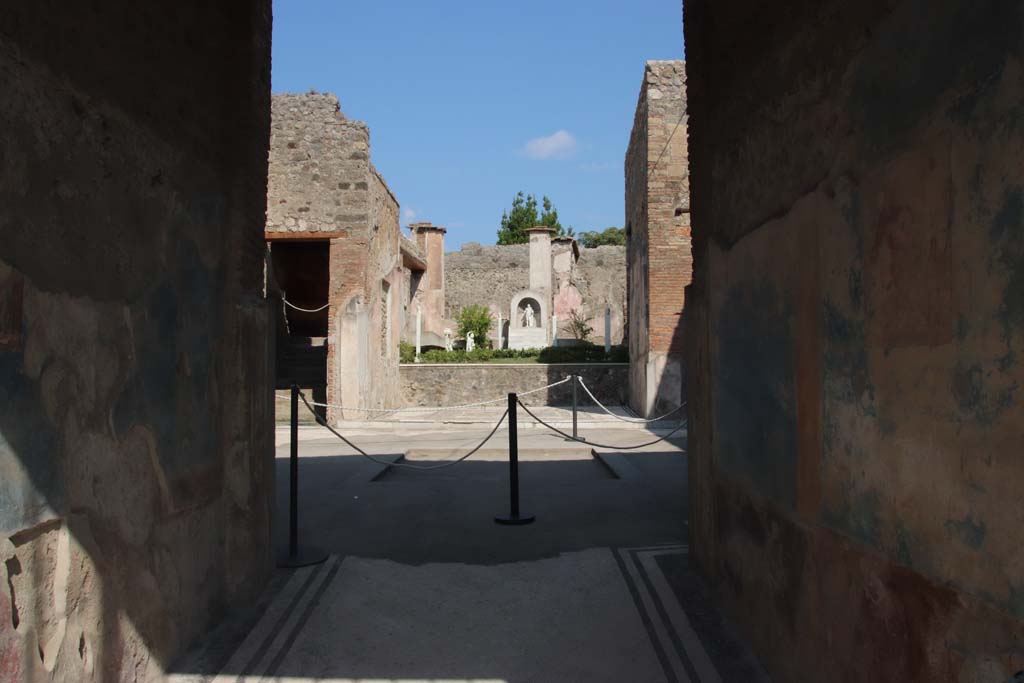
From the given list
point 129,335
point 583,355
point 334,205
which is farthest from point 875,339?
point 583,355

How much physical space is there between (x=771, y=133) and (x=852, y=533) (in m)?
1.52

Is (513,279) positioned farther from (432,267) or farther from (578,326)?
(578,326)

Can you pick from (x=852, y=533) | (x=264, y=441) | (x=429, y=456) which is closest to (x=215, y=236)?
(x=264, y=441)

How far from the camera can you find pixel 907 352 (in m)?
2.06

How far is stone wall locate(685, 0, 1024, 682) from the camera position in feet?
5.65

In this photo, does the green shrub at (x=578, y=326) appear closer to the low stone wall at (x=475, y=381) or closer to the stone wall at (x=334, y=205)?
the low stone wall at (x=475, y=381)

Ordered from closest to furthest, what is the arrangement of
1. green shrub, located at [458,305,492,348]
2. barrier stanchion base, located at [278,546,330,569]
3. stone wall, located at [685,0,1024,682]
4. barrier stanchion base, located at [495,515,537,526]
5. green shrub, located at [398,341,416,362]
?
stone wall, located at [685,0,1024,682], barrier stanchion base, located at [278,546,330,569], barrier stanchion base, located at [495,515,537,526], green shrub, located at [398,341,416,362], green shrub, located at [458,305,492,348]

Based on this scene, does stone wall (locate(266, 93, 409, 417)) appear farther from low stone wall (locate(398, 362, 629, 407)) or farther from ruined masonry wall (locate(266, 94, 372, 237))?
low stone wall (locate(398, 362, 629, 407))

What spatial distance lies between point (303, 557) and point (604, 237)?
172 ft

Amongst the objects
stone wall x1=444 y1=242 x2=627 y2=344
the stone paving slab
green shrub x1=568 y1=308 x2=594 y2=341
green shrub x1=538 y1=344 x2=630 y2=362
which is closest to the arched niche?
green shrub x1=568 y1=308 x2=594 y2=341

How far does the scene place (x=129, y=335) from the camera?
113 inches

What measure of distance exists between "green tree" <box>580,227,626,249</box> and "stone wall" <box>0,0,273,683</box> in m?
51.6

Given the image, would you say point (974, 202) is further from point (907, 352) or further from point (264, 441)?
point (264, 441)

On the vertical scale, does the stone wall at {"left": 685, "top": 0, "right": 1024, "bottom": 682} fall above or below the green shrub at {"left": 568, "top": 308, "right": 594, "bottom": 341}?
below
